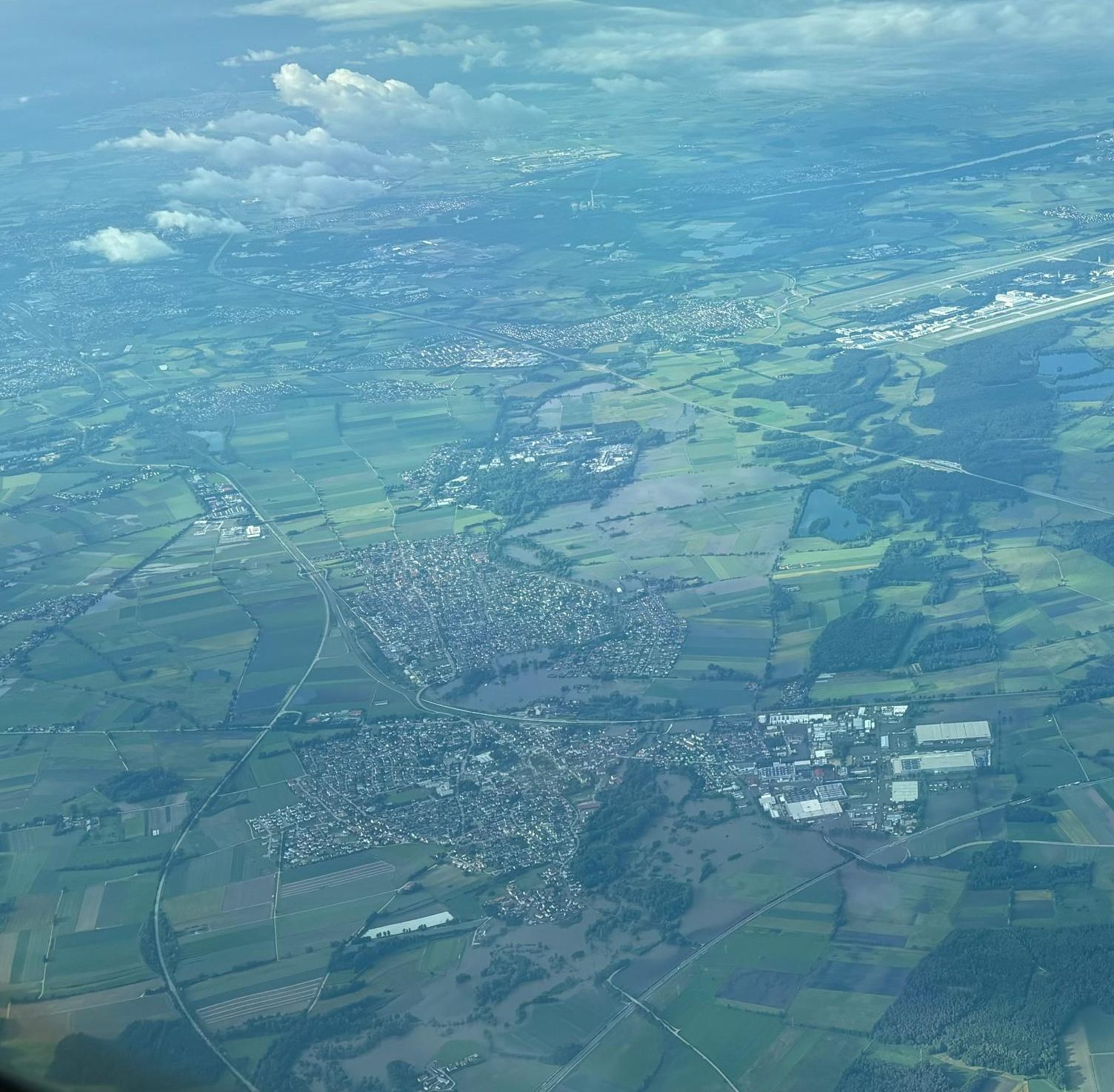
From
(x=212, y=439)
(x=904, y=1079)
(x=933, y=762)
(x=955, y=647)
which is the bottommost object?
(x=212, y=439)

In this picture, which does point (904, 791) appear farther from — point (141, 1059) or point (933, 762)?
point (141, 1059)

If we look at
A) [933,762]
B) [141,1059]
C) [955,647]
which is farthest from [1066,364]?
[141,1059]

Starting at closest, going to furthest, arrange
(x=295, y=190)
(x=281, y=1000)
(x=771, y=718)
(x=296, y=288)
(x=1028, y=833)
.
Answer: (x=281, y=1000) → (x=1028, y=833) → (x=771, y=718) → (x=296, y=288) → (x=295, y=190)

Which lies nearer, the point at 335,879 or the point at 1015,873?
the point at 1015,873

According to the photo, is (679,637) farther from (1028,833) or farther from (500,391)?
(500,391)

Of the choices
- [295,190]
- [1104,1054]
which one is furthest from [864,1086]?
[295,190]


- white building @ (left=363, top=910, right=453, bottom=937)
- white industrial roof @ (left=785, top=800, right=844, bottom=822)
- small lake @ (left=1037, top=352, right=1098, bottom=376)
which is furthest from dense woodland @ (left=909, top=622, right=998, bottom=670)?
small lake @ (left=1037, top=352, right=1098, bottom=376)
